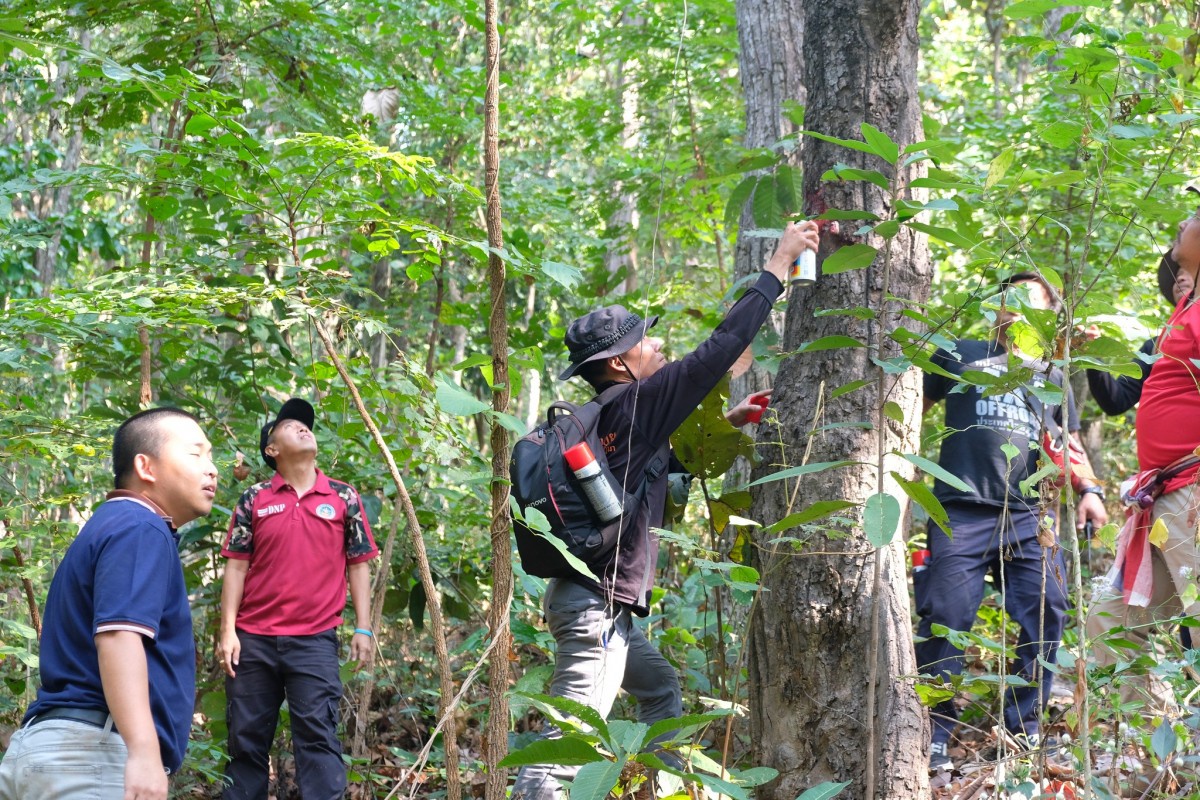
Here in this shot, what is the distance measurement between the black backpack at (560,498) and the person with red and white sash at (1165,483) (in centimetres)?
159

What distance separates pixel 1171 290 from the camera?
4.05 meters

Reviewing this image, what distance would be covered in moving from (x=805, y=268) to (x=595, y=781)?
1740 millimetres

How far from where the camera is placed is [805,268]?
309cm

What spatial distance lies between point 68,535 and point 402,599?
169cm

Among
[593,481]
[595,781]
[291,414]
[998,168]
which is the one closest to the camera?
[595,781]

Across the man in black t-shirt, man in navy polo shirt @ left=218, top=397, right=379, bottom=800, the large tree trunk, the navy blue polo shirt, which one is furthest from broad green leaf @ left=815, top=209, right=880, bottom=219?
man in navy polo shirt @ left=218, top=397, right=379, bottom=800

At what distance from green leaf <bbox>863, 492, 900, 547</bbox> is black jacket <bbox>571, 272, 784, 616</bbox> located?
107 cm

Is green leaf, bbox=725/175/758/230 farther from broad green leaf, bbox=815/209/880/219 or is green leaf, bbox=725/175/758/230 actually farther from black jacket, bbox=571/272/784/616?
broad green leaf, bbox=815/209/880/219

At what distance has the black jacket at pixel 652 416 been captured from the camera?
331cm

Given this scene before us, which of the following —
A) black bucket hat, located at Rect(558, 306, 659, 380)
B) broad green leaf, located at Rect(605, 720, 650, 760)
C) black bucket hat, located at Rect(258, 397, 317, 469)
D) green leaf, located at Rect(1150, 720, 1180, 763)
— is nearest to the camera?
broad green leaf, located at Rect(605, 720, 650, 760)

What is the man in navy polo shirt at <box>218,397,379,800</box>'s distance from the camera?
4266 mm

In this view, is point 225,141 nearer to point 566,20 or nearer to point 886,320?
point 886,320

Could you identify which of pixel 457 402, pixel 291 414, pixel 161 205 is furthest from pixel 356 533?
pixel 457 402

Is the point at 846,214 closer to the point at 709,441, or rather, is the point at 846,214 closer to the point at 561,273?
the point at 561,273
